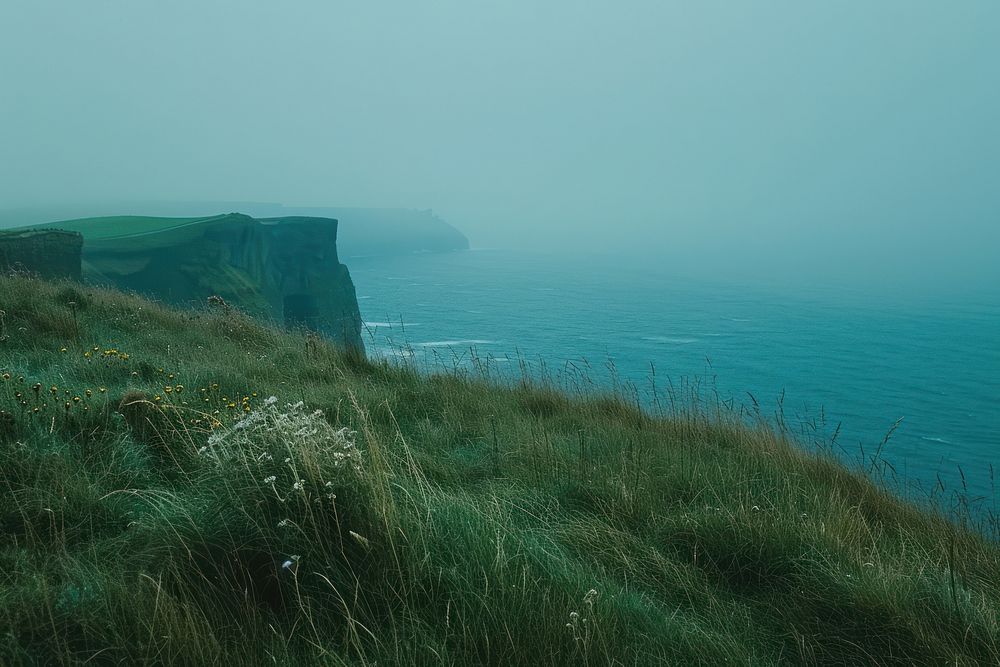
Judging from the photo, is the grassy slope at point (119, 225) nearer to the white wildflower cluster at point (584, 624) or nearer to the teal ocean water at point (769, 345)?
the teal ocean water at point (769, 345)

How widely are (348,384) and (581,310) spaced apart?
54129 millimetres

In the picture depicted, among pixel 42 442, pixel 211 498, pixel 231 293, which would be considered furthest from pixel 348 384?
pixel 231 293

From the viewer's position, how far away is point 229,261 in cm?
3894

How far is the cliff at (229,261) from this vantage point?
32656mm

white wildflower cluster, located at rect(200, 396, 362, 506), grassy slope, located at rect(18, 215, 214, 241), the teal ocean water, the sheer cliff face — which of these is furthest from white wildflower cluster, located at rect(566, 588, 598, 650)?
grassy slope, located at rect(18, 215, 214, 241)

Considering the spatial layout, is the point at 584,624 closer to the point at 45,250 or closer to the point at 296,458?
the point at 296,458

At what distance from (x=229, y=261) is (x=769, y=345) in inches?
1382

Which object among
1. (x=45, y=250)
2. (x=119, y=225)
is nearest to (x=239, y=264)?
(x=119, y=225)

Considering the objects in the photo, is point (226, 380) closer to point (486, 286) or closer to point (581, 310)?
point (581, 310)

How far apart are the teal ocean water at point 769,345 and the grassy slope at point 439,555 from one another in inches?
104

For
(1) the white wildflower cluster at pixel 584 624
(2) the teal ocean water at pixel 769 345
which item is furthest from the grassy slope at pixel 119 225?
(1) the white wildflower cluster at pixel 584 624

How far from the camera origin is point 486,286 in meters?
79.9

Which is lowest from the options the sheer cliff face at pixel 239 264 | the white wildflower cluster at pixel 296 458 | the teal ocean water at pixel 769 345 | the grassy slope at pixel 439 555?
the teal ocean water at pixel 769 345

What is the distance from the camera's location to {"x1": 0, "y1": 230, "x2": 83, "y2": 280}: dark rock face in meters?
19.3
